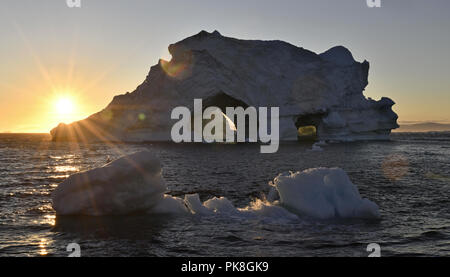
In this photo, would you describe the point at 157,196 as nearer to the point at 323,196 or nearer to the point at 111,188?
the point at 111,188

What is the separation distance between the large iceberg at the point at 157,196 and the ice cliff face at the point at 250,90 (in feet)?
135

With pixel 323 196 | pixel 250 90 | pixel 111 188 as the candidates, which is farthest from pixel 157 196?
pixel 250 90

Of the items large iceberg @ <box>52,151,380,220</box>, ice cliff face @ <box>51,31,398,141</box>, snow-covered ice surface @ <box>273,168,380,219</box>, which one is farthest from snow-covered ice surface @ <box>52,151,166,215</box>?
ice cliff face @ <box>51,31,398,141</box>

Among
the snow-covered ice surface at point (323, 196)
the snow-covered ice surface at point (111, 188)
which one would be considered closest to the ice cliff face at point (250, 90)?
the snow-covered ice surface at point (323, 196)

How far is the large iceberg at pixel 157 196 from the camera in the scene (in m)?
9.27

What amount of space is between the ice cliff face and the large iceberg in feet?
135

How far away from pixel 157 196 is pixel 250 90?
44.2 m

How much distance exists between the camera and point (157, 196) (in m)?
9.85

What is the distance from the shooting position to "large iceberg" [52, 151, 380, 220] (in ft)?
30.4

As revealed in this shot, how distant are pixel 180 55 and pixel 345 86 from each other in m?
25.9

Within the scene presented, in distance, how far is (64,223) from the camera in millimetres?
8742

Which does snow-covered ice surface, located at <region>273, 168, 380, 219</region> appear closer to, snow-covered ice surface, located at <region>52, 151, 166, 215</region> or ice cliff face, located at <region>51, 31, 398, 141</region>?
snow-covered ice surface, located at <region>52, 151, 166, 215</region>
